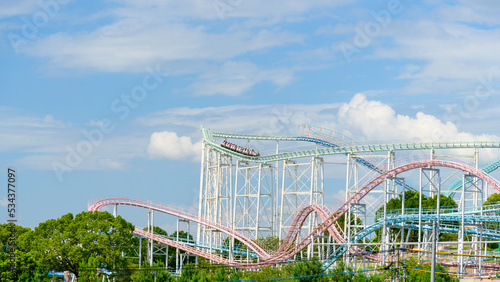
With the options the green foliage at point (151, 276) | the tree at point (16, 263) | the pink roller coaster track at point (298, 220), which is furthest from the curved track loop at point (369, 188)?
the tree at point (16, 263)

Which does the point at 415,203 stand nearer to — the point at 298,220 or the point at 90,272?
the point at 298,220

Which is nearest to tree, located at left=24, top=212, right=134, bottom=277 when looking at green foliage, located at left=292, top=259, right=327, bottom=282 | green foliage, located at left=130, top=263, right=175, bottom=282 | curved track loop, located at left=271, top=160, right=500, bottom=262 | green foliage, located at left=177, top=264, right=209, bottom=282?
green foliage, located at left=130, top=263, right=175, bottom=282

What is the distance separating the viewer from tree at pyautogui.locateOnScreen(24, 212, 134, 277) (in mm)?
40219

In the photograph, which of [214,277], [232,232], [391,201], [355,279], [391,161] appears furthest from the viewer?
[391,201]

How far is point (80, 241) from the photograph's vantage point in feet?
134

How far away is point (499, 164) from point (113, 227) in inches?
1121

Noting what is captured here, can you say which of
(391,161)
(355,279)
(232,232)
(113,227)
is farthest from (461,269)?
(113,227)

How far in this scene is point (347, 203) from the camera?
131ft

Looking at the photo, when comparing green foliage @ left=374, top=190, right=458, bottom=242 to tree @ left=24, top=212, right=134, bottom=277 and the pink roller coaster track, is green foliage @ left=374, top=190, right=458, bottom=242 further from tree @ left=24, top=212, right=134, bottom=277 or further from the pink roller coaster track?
tree @ left=24, top=212, right=134, bottom=277

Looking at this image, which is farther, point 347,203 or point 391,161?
point 391,161

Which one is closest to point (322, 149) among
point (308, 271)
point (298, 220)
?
point (298, 220)

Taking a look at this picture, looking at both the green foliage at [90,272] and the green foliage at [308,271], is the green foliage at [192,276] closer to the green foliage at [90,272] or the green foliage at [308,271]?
the green foliage at [308,271]

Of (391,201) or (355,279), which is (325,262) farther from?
(391,201)

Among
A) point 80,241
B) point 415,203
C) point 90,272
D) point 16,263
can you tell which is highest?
point 415,203
